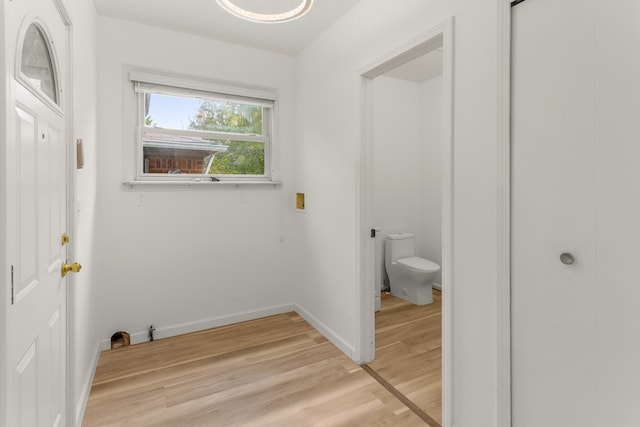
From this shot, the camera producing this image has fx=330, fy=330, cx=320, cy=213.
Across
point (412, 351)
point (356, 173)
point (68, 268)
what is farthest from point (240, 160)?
point (412, 351)

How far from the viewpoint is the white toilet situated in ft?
11.5

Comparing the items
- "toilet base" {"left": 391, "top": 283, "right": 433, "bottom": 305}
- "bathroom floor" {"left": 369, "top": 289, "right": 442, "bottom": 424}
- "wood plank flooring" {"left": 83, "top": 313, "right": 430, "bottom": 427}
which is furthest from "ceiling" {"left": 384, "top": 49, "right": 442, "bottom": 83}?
"wood plank flooring" {"left": 83, "top": 313, "right": 430, "bottom": 427}

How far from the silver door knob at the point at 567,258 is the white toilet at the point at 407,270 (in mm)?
2189

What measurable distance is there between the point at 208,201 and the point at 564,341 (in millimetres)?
2706

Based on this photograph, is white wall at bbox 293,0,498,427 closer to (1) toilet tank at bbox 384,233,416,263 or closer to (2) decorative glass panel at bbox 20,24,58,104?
(1) toilet tank at bbox 384,233,416,263

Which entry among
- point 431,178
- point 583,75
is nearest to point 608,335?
point 583,75

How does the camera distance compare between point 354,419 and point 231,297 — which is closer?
point 354,419

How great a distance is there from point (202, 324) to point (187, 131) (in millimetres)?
1770

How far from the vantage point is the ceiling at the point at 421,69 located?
3375 millimetres

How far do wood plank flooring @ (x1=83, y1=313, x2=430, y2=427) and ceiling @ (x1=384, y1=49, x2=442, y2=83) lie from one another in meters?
2.74

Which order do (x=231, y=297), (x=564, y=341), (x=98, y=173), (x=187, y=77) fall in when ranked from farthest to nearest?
(x=231, y=297)
(x=187, y=77)
(x=98, y=173)
(x=564, y=341)

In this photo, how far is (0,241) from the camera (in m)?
0.86

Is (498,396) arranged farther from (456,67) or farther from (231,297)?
(231,297)

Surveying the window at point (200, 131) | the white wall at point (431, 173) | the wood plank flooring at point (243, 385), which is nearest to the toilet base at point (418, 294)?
the white wall at point (431, 173)
